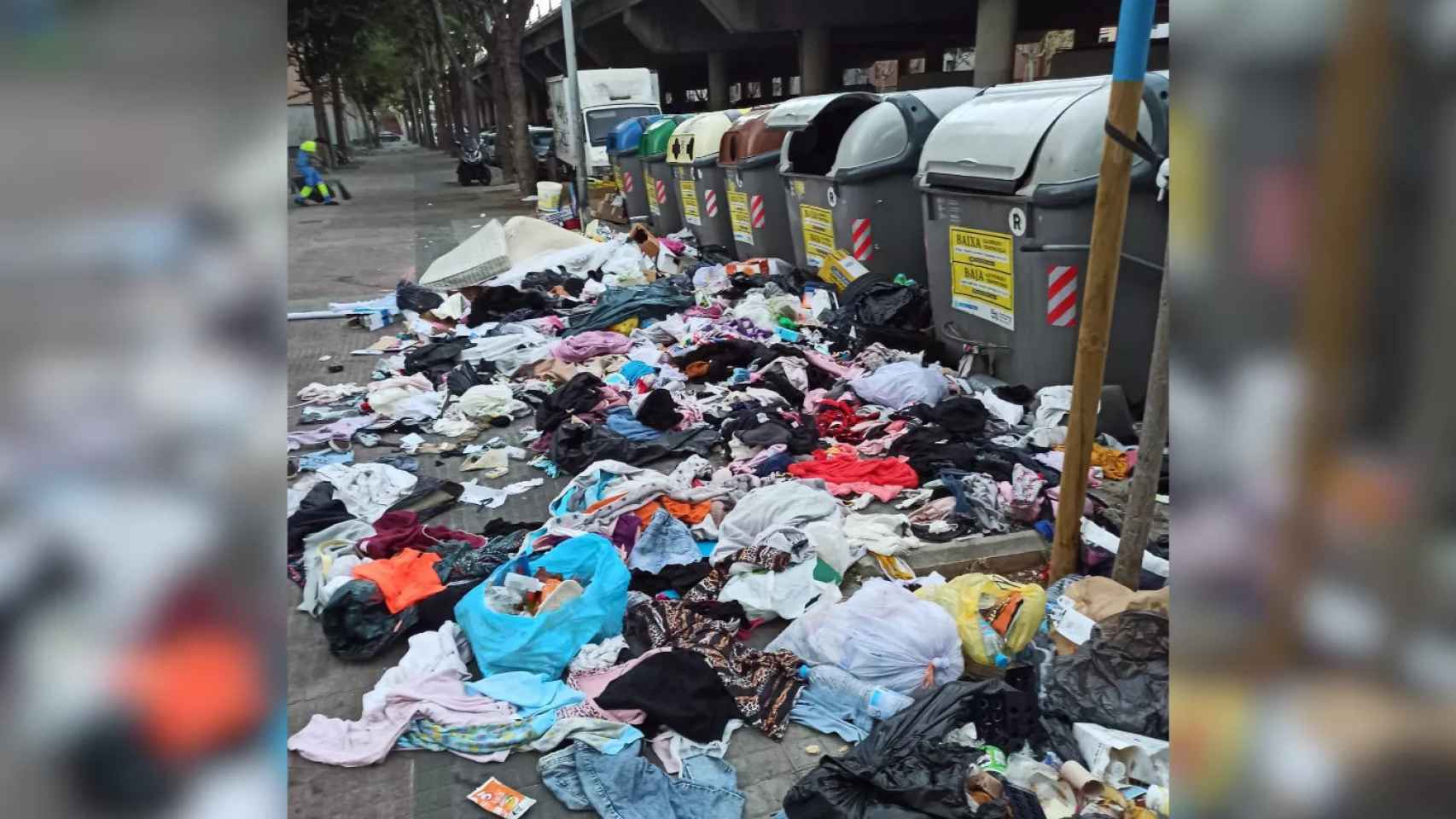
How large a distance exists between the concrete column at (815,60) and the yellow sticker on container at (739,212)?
16817 millimetres

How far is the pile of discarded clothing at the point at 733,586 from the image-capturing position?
3.06 metres

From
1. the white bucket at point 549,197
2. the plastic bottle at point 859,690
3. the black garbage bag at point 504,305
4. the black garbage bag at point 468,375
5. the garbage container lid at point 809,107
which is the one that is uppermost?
the garbage container lid at point 809,107

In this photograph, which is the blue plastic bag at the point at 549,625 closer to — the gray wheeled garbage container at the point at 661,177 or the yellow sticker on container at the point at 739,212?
the yellow sticker on container at the point at 739,212

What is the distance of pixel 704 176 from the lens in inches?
471

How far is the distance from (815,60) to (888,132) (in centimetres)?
2063


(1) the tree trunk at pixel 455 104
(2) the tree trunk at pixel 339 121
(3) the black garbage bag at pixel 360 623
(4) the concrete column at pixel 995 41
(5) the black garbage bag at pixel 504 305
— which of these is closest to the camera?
(3) the black garbage bag at pixel 360 623

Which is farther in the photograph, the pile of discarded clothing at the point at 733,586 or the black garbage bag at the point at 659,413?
the black garbage bag at the point at 659,413

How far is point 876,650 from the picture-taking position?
11.4 feet

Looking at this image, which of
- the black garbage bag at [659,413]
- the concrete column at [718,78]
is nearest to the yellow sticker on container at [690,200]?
the black garbage bag at [659,413]

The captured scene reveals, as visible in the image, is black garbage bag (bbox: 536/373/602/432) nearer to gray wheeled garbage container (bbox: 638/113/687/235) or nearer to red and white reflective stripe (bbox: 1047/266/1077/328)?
red and white reflective stripe (bbox: 1047/266/1077/328)

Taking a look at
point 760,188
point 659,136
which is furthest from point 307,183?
point 760,188

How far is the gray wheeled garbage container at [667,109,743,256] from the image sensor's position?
1182cm

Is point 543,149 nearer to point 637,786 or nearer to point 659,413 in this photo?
point 659,413
